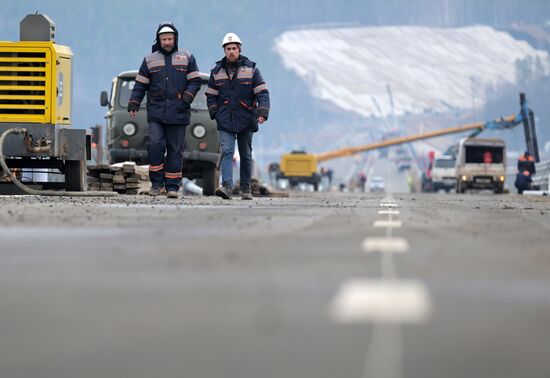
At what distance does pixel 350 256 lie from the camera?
577cm

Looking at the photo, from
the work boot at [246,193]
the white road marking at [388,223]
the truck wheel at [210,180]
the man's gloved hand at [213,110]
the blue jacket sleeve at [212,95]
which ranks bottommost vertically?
the white road marking at [388,223]

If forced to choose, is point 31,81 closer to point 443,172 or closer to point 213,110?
point 213,110

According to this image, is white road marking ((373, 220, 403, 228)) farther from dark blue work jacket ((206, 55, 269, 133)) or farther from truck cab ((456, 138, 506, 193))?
truck cab ((456, 138, 506, 193))

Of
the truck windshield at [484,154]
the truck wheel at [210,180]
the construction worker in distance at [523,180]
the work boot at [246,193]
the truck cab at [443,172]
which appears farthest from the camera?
the truck cab at [443,172]

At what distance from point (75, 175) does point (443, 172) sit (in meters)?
56.8

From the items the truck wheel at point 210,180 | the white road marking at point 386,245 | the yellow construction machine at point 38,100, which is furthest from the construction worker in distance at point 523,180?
the white road marking at point 386,245

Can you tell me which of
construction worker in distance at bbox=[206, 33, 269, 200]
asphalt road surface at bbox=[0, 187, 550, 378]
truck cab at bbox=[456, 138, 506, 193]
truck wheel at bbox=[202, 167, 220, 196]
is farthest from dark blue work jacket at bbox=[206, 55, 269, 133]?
truck cab at bbox=[456, 138, 506, 193]

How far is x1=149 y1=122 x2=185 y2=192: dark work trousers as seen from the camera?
669 inches

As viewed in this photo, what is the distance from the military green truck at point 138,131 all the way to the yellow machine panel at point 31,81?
5.19 meters

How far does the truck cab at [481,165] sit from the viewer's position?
56.2 m

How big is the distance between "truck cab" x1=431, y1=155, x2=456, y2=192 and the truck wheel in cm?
5060

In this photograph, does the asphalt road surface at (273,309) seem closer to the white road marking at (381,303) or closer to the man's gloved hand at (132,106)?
the white road marking at (381,303)

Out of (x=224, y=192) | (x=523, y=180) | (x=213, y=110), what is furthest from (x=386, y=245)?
(x=523, y=180)

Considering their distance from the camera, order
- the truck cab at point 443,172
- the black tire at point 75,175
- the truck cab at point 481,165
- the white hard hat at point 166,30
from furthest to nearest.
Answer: the truck cab at point 443,172 → the truck cab at point 481,165 → the black tire at point 75,175 → the white hard hat at point 166,30
